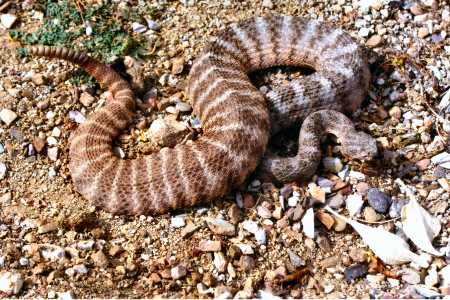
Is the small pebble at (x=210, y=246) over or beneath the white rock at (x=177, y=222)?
beneath

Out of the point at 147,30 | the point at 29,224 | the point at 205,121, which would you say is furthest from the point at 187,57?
the point at 29,224

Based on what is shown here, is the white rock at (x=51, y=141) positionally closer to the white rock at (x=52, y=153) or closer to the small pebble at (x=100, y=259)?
the white rock at (x=52, y=153)

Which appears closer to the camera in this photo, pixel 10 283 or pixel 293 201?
pixel 10 283

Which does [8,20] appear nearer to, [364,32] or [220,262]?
[220,262]

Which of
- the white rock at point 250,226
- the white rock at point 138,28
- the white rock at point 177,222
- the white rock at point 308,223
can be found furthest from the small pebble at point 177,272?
the white rock at point 138,28

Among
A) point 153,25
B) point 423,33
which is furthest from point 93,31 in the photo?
point 423,33

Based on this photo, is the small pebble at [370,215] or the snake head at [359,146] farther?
the snake head at [359,146]

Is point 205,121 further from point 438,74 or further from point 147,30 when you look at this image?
point 438,74
